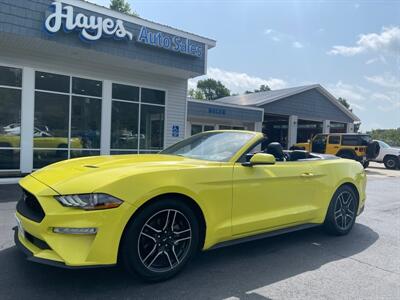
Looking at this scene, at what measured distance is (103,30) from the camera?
10.8 metres

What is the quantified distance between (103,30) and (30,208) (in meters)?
8.51

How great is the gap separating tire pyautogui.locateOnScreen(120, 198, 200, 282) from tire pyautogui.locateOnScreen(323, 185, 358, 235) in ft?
8.22

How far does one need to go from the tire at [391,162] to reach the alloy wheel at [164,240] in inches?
859

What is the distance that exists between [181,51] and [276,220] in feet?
30.7

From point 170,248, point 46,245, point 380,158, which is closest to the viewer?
point 46,245

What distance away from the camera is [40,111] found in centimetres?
1129

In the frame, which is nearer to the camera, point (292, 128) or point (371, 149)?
point (371, 149)

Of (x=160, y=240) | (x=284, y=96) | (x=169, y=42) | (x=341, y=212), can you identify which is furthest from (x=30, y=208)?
(x=284, y=96)

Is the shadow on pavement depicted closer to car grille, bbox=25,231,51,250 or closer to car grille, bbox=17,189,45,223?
car grille, bbox=25,231,51,250

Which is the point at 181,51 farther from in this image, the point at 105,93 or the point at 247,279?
the point at 247,279


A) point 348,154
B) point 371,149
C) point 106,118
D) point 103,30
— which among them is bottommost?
point 348,154

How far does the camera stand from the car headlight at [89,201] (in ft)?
10.3

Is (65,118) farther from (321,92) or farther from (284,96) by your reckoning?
(321,92)

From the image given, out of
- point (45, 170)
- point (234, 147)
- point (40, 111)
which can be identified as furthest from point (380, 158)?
point (45, 170)
